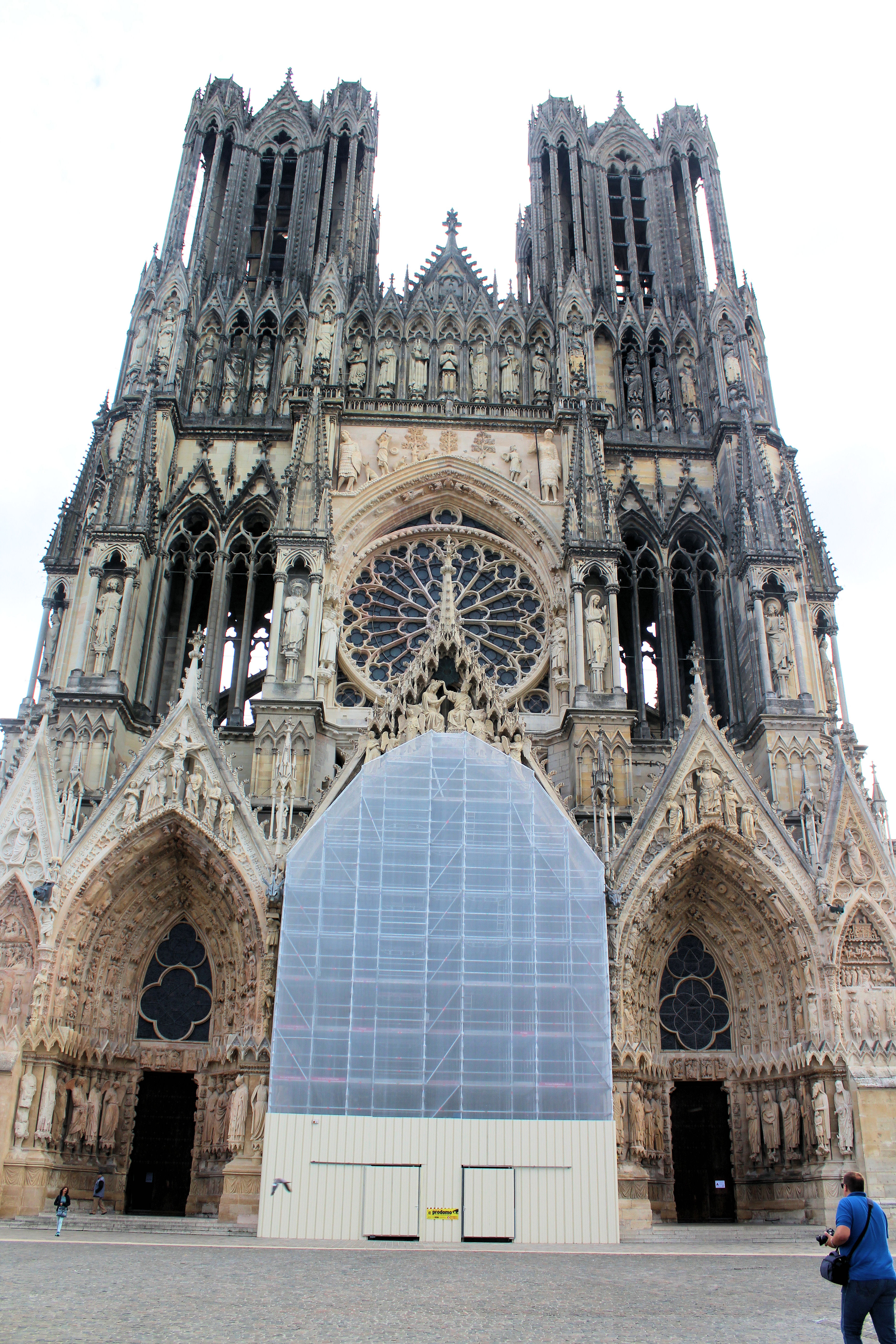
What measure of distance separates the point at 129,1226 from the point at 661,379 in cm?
2180

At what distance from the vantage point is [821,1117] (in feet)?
55.5

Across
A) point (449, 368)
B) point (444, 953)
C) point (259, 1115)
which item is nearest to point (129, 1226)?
point (259, 1115)

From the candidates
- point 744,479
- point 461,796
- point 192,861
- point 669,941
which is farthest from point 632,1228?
point 744,479

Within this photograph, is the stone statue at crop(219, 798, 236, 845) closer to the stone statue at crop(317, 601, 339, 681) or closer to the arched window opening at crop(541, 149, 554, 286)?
the stone statue at crop(317, 601, 339, 681)

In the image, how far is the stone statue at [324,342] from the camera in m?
26.1

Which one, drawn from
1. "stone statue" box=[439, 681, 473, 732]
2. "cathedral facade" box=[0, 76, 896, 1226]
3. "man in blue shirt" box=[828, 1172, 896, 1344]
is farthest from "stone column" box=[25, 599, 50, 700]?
"man in blue shirt" box=[828, 1172, 896, 1344]

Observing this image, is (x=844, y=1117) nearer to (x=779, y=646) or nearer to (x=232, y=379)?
(x=779, y=646)

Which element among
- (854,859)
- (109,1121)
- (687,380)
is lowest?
(109,1121)

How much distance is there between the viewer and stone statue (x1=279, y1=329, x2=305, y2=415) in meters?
26.3

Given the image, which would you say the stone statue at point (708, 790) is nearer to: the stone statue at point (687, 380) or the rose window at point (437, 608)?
the rose window at point (437, 608)

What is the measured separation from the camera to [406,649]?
77.2 ft

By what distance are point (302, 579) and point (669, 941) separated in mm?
10184

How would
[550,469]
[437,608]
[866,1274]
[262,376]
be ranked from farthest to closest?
[262,376] → [550,469] → [437,608] → [866,1274]

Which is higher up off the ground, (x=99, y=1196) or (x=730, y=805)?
(x=730, y=805)
